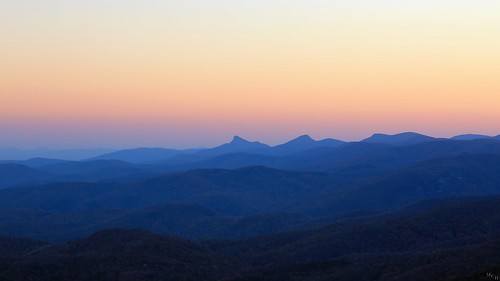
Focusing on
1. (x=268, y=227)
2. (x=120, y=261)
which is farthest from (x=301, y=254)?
(x=268, y=227)

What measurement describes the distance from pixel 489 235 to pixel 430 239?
22.1 ft

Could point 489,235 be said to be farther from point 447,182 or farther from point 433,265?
point 447,182

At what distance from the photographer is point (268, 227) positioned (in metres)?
106

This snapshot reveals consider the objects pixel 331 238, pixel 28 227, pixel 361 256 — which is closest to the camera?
pixel 361 256

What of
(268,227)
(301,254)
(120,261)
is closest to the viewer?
(120,261)

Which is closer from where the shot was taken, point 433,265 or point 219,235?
point 433,265

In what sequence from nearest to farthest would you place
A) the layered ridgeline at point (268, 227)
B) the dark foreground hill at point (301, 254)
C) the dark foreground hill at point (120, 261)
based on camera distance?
1. the dark foreground hill at point (301, 254)
2. the dark foreground hill at point (120, 261)
3. the layered ridgeline at point (268, 227)

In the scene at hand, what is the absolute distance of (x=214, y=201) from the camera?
154 m

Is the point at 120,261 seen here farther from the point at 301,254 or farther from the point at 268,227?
the point at 268,227

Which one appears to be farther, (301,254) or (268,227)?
(268,227)

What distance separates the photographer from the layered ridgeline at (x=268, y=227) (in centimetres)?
5421

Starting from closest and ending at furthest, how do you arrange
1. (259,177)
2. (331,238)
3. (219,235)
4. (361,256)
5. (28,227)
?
1. (361,256)
2. (331,238)
3. (219,235)
4. (28,227)
5. (259,177)

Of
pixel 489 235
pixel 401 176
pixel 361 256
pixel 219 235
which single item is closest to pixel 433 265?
pixel 361 256

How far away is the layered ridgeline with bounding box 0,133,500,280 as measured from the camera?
54.2 m
